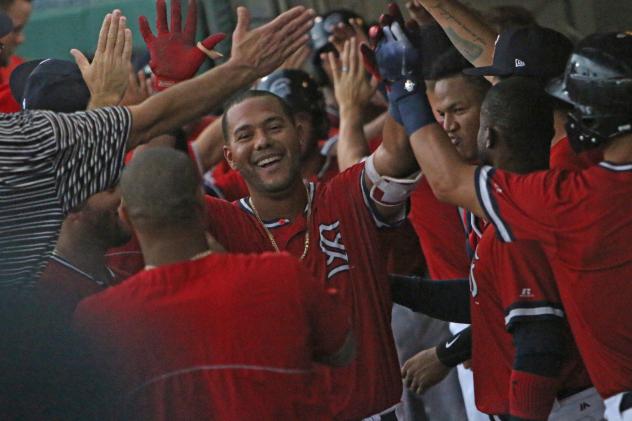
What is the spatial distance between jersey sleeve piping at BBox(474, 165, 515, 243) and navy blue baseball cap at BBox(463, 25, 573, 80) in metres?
0.82

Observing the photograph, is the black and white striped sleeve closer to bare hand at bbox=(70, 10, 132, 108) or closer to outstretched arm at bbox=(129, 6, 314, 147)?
outstretched arm at bbox=(129, 6, 314, 147)

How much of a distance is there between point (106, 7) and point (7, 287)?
508 cm

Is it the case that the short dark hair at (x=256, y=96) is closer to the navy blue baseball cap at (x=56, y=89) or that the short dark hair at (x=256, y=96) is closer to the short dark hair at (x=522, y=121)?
the navy blue baseball cap at (x=56, y=89)

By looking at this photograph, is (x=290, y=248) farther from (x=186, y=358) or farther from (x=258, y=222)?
(x=186, y=358)

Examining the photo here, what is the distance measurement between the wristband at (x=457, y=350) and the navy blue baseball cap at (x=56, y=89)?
1498 mm

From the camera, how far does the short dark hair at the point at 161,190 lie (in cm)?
300

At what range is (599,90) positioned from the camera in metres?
3.35

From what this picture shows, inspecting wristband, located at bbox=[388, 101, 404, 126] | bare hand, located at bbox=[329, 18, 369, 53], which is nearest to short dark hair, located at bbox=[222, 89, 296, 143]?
wristband, located at bbox=[388, 101, 404, 126]

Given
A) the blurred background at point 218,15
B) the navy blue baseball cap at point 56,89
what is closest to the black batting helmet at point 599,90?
the navy blue baseball cap at point 56,89

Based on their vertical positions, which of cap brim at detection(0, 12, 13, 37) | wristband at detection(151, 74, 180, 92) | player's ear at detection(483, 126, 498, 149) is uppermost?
cap brim at detection(0, 12, 13, 37)

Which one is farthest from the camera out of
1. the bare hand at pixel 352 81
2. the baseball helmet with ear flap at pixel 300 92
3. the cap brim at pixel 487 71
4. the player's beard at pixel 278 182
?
the baseball helmet with ear flap at pixel 300 92

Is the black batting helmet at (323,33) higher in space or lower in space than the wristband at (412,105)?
lower

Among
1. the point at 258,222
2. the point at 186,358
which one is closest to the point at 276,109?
the point at 258,222

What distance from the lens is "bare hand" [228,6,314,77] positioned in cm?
349
